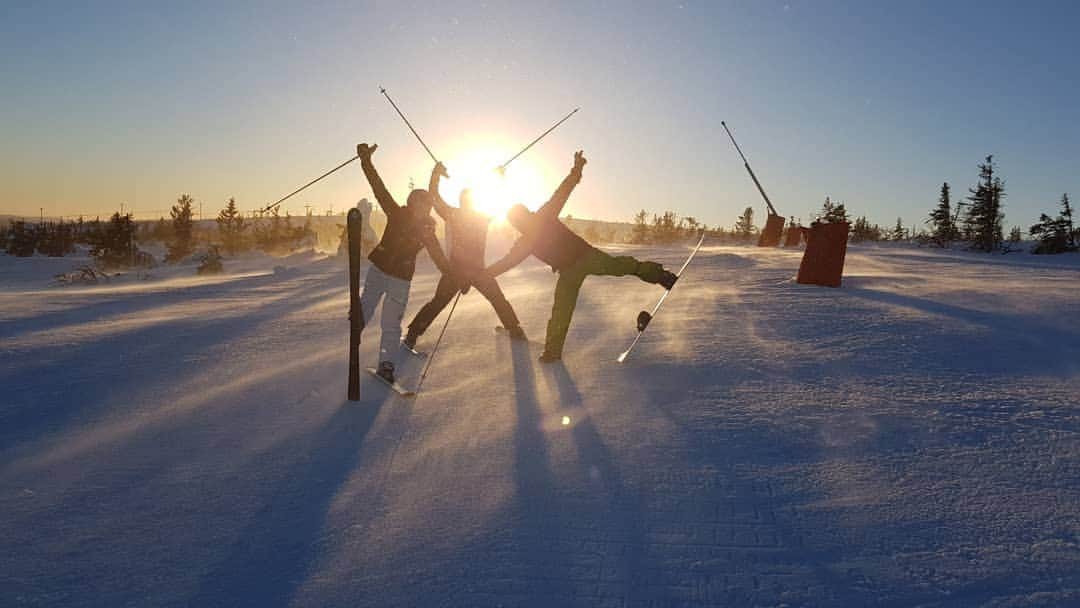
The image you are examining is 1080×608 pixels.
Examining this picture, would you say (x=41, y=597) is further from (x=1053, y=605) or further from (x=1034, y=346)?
(x=1034, y=346)

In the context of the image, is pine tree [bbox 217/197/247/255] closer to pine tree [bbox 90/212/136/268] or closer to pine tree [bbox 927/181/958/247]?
pine tree [bbox 90/212/136/268]

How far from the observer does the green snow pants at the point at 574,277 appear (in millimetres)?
5480

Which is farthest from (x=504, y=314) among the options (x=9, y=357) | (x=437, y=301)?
(x=9, y=357)

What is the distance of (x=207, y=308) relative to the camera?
8617mm

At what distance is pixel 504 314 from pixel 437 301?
0.74 m

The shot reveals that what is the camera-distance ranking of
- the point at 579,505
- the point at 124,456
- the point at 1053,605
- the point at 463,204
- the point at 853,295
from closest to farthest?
the point at 1053,605 → the point at 579,505 → the point at 124,456 → the point at 463,204 → the point at 853,295

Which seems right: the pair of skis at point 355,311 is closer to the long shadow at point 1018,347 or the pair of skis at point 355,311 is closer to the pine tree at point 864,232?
the long shadow at point 1018,347

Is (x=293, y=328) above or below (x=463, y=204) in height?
below

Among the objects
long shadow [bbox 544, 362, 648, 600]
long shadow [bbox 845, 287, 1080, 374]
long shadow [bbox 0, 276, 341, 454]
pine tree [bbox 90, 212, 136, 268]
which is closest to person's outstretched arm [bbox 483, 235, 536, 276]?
long shadow [bbox 544, 362, 648, 600]

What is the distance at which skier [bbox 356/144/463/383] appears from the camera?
507 cm

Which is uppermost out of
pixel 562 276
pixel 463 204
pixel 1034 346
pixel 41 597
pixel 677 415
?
pixel 463 204

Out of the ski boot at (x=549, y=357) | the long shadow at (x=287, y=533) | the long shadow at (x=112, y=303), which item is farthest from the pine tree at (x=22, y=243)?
the long shadow at (x=287, y=533)

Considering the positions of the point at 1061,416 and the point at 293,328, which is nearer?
the point at 1061,416

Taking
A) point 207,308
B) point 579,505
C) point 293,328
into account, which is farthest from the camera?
point 207,308
